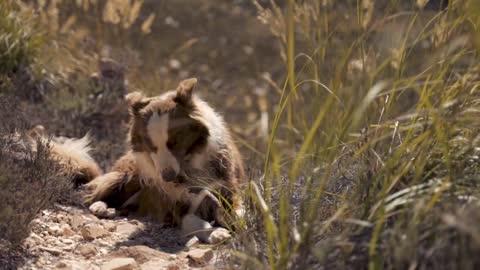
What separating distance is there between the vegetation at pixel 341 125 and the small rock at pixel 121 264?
17.1 inches

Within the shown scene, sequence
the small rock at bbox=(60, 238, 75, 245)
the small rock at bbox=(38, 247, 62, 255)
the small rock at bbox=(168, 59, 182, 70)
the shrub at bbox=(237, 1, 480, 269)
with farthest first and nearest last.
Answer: the small rock at bbox=(168, 59, 182, 70), the small rock at bbox=(60, 238, 75, 245), the small rock at bbox=(38, 247, 62, 255), the shrub at bbox=(237, 1, 480, 269)

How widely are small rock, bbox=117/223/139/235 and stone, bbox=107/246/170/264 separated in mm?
543

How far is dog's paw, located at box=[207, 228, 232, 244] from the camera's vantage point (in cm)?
415

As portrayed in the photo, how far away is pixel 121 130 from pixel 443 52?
A: 386 centimetres

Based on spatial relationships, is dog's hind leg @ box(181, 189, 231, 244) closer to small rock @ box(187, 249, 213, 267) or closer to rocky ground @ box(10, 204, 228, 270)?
rocky ground @ box(10, 204, 228, 270)

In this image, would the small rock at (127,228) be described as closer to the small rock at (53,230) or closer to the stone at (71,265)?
the small rock at (53,230)

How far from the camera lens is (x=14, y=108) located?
214 inches

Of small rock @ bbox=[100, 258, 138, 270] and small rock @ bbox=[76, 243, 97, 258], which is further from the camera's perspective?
small rock @ bbox=[76, 243, 97, 258]

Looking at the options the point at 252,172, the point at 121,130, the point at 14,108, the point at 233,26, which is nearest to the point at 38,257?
the point at 252,172

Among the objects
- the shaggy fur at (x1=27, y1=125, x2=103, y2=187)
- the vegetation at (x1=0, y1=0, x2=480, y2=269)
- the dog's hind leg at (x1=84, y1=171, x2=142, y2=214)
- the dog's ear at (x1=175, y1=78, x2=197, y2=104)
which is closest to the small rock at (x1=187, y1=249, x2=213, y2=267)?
the vegetation at (x1=0, y1=0, x2=480, y2=269)

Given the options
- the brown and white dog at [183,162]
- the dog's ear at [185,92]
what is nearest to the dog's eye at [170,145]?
the brown and white dog at [183,162]

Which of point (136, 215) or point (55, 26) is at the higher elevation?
point (55, 26)

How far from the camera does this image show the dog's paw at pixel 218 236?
4.15m

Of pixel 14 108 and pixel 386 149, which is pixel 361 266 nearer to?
pixel 386 149
